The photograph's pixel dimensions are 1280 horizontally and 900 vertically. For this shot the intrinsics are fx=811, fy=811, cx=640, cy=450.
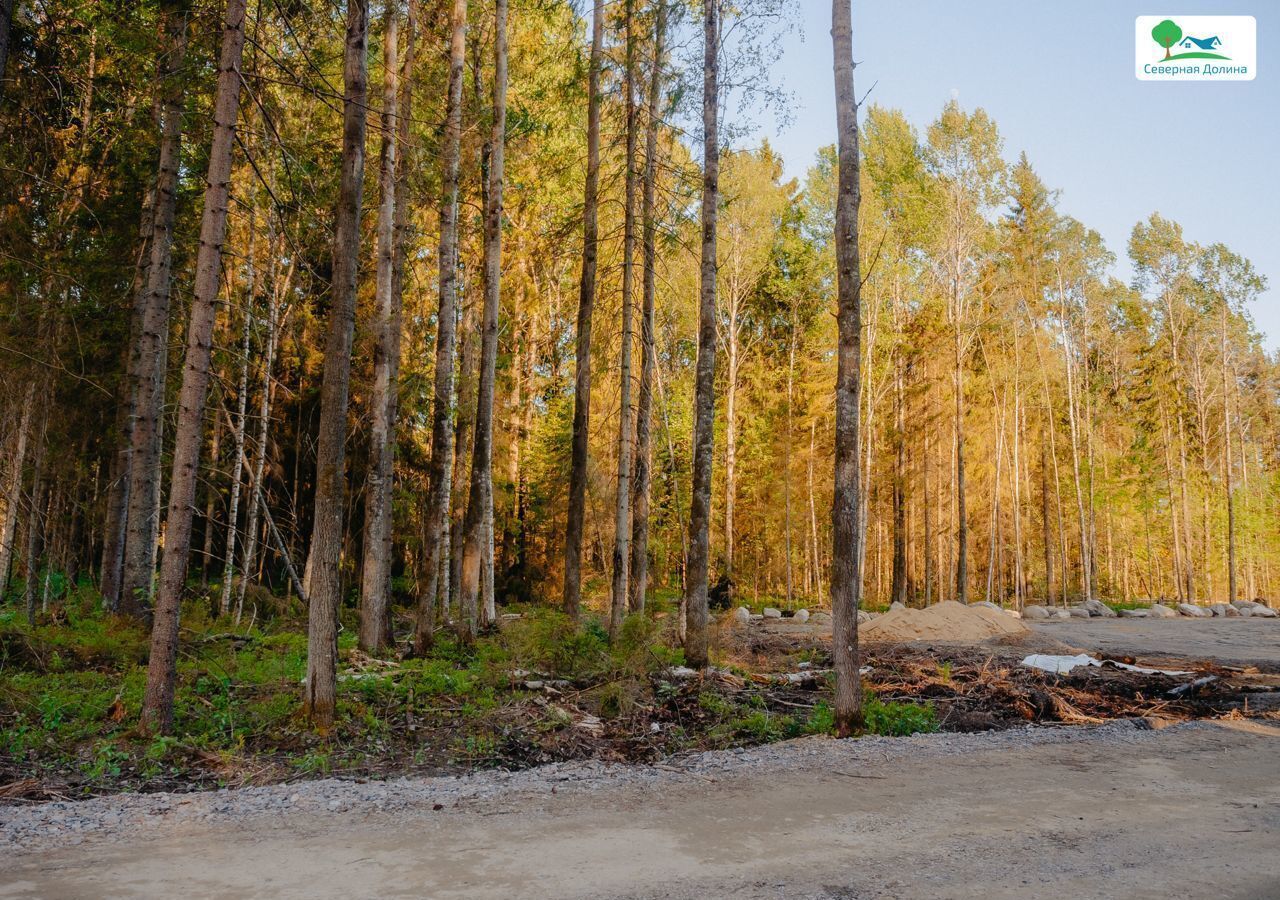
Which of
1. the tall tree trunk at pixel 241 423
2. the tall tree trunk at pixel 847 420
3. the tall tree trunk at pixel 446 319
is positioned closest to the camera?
the tall tree trunk at pixel 847 420

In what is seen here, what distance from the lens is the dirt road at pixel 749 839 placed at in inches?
169

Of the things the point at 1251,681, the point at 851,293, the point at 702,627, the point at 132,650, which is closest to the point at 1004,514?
the point at 1251,681

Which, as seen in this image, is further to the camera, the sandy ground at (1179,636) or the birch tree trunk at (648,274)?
the sandy ground at (1179,636)

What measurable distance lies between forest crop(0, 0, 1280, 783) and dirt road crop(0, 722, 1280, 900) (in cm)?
227

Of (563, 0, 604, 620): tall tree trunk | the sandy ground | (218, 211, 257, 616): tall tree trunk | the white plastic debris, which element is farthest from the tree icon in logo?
(218, 211, 257, 616): tall tree trunk

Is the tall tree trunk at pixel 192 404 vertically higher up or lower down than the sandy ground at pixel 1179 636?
higher up

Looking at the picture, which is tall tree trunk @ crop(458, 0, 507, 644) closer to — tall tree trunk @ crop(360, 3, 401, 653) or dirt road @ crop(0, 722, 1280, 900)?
tall tree trunk @ crop(360, 3, 401, 653)

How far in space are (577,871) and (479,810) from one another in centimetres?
150

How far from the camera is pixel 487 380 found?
13.2 metres

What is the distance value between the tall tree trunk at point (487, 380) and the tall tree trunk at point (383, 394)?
4.43 feet

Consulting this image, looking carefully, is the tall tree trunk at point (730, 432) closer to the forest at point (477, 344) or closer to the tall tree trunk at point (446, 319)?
the forest at point (477, 344)

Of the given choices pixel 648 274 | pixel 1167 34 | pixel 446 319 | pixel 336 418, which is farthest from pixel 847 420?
pixel 1167 34

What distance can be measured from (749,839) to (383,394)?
855cm

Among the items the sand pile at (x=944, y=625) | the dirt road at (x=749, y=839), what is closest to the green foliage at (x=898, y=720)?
the dirt road at (x=749, y=839)
